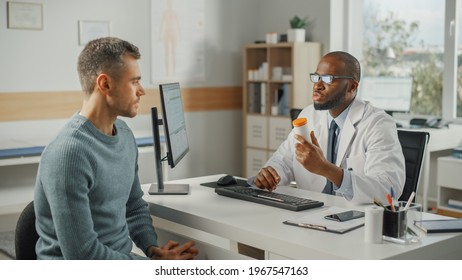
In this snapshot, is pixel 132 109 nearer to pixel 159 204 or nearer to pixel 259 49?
pixel 159 204

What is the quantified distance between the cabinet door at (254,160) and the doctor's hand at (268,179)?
320 cm

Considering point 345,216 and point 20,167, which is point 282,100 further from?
point 345,216

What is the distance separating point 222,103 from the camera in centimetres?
625

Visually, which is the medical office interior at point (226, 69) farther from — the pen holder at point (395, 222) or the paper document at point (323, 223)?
the pen holder at point (395, 222)

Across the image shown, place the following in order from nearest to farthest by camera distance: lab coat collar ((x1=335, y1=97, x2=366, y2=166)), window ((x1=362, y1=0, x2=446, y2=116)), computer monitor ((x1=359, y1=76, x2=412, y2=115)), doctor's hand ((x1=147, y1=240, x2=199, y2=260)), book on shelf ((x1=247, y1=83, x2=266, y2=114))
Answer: doctor's hand ((x1=147, y1=240, x2=199, y2=260)) < lab coat collar ((x1=335, y1=97, x2=366, y2=166)) < window ((x1=362, y1=0, x2=446, y2=116)) < computer monitor ((x1=359, y1=76, x2=412, y2=115)) < book on shelf ((x1=247, y1=83, x2=266, y2=114))

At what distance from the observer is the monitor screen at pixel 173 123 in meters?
2.53

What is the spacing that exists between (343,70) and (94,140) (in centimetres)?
140

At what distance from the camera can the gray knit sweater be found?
6.00ft

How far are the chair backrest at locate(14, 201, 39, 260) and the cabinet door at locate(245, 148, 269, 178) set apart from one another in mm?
4041

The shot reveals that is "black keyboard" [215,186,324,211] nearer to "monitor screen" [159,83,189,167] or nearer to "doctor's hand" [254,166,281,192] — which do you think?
"doctor's hand" [254,166,281,192]

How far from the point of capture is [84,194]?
1.85 meters

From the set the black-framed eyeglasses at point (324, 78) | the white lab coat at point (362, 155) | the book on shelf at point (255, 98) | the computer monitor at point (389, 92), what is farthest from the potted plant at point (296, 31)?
the black-framed eyeglasses at point (324, 78)

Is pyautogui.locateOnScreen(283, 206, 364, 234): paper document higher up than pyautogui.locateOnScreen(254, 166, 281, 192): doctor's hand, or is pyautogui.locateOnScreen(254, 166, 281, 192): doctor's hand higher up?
pyautogui.locateOnScreen(254, 166, 281, 192): doctor's hand

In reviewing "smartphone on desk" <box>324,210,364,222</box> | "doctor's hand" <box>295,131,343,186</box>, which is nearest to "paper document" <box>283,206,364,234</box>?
"smartphone on desk" <box>324,210,364,222</box>
